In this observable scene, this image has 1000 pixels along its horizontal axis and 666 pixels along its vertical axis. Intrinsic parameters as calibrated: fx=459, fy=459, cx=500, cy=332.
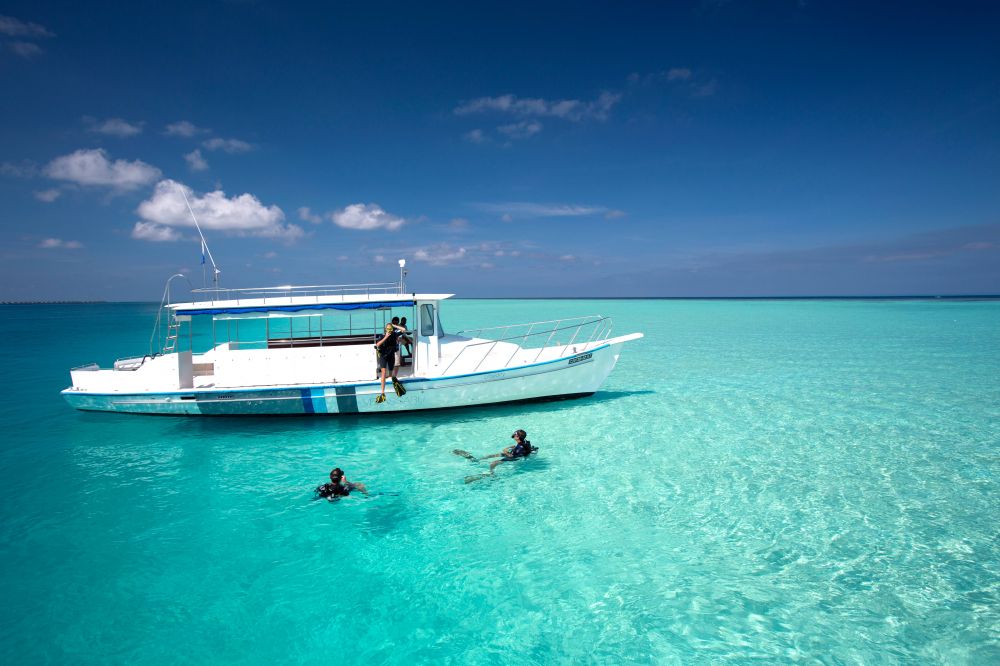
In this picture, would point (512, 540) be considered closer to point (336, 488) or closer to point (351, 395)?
point (336, 488)

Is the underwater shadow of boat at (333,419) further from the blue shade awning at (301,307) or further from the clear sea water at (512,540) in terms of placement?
the blue shade awning at (301,307)

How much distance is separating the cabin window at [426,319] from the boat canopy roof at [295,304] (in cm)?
32

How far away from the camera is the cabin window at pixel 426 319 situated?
1409 centimetres

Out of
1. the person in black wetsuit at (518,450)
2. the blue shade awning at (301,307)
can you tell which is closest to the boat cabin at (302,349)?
the blue shade awning at (301,307)

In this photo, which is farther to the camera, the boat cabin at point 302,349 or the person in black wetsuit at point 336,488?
the boat cabin at point 302,349

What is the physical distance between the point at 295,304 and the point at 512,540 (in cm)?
960

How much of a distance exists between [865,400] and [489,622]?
16715 millimetres

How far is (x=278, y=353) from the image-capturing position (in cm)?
1374

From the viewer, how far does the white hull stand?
44.0 feet

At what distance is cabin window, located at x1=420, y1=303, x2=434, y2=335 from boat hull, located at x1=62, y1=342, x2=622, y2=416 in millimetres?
1579

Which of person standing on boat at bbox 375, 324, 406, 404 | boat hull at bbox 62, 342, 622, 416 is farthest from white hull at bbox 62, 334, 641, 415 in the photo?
person standing on boat at bbox 375, 324, 406, 404

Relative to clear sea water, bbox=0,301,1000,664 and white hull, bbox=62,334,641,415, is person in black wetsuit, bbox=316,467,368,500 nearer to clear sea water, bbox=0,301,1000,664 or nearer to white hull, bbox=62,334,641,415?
clear sea water, bbox=0,301,1000,664

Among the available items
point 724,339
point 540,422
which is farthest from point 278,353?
point 724,339

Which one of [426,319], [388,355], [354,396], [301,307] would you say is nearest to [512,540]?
[388,355]
